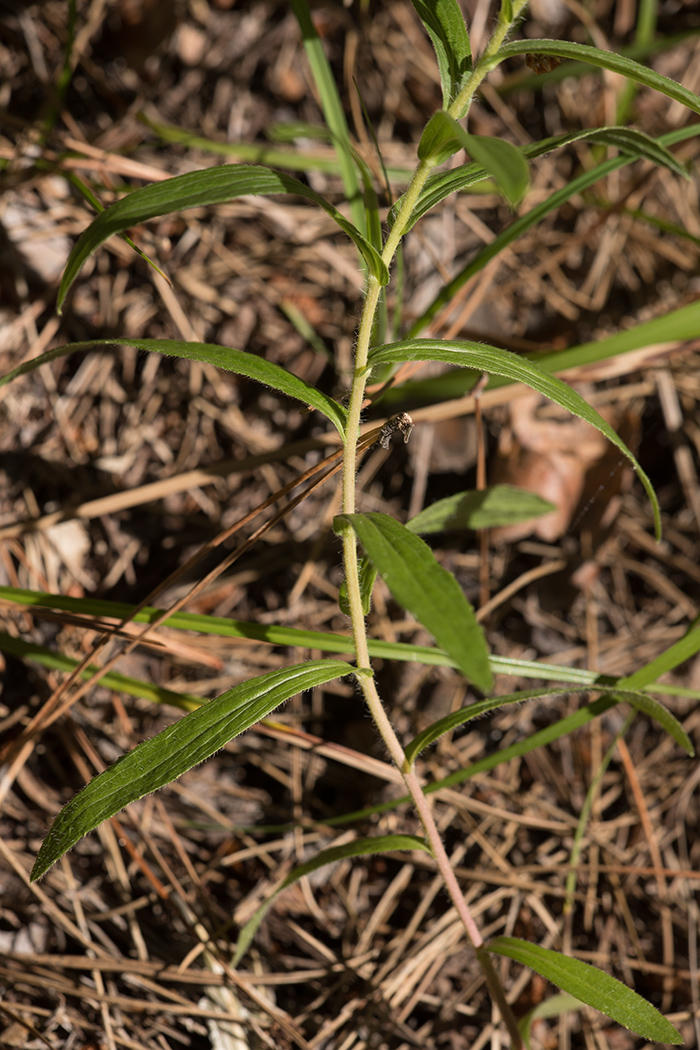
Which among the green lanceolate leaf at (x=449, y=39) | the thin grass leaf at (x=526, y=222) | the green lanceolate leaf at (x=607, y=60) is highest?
the green lanceolate leaf at (x=449, y=39)

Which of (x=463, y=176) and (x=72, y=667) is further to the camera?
(x=72, y=667)

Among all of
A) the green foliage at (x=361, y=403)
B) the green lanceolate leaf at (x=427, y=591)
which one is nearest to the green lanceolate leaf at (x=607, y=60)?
the green foliage at (x=361, y=403)

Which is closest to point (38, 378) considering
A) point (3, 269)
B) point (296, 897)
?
point (3, 269)

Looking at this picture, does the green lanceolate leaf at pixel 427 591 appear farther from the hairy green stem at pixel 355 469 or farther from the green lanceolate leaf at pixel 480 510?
the green lanceolate leaf at pixel 480 510

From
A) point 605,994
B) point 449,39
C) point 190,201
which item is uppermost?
point 449,39

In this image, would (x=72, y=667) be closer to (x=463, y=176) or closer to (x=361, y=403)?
(x=361, y=403)

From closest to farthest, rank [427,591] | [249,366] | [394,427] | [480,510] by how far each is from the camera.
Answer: [427,591]
[249,366]
[394,427]
[480,510]

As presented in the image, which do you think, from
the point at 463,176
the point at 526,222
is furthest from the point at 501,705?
the point at 526,222
